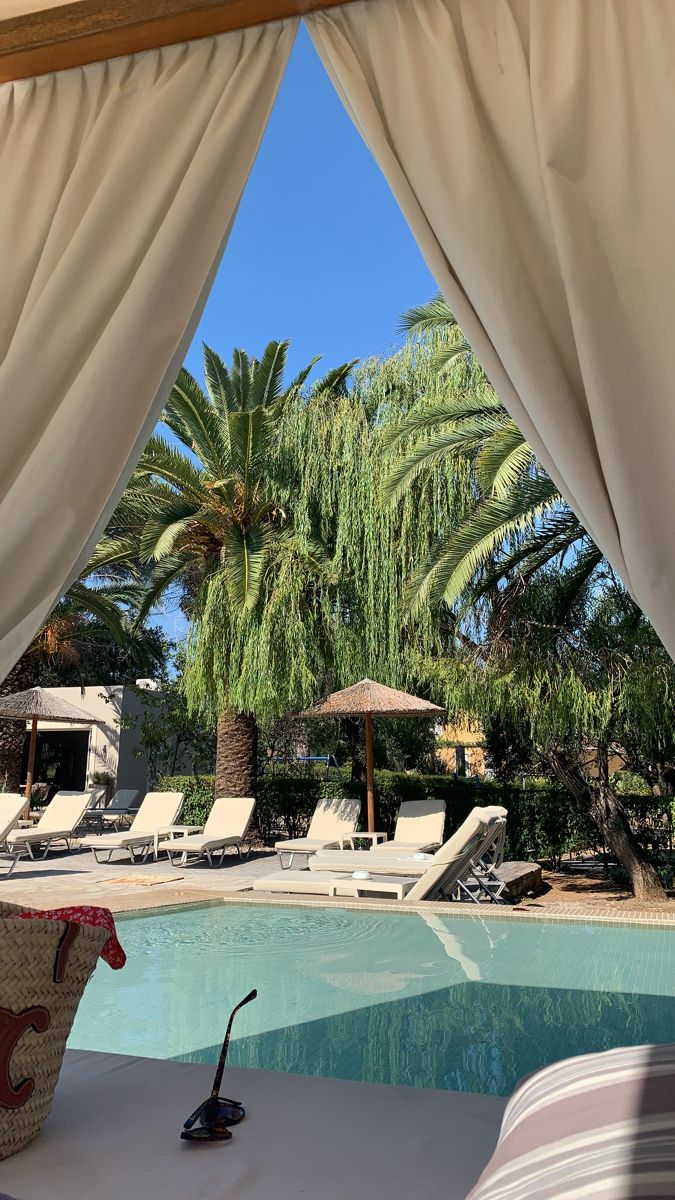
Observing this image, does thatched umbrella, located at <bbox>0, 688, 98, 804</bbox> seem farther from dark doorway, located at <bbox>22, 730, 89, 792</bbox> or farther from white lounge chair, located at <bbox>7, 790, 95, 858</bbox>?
dark doorway, located at <bbox>22, 730, 89, 792</bbox>

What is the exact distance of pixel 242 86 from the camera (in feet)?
→ 7.07

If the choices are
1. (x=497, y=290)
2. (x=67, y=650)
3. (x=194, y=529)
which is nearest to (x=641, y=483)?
(x=497, y=290)

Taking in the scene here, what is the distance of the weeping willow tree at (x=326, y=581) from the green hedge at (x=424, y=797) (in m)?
1.82

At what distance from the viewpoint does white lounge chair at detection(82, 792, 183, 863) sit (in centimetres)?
1154

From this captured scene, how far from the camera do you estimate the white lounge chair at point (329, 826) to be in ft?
35.8

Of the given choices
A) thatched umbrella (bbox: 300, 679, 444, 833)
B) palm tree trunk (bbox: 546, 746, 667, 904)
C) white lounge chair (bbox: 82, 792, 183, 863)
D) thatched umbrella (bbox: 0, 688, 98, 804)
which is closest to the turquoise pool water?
palm tree trunk (bbox: 546, 746, 667, 904)

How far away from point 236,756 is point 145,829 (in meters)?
1.68

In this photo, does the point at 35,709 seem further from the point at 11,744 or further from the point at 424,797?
the point at 424,797

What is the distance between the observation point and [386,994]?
5.19 meters

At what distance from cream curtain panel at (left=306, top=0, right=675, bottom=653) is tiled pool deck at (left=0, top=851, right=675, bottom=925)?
6.03m

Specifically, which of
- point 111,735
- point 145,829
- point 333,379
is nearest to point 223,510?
point 333,379

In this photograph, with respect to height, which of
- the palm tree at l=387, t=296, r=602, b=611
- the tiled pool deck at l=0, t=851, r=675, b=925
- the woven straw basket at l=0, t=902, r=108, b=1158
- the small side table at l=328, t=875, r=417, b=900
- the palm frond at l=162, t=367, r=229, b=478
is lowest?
the tiled pool deck at l=0, t=851, r=675, b=925

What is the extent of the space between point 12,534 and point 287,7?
4.61ft

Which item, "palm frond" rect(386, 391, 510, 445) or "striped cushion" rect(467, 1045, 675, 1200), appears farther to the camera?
"palm frond" rect(386, 391, 510, 445)
